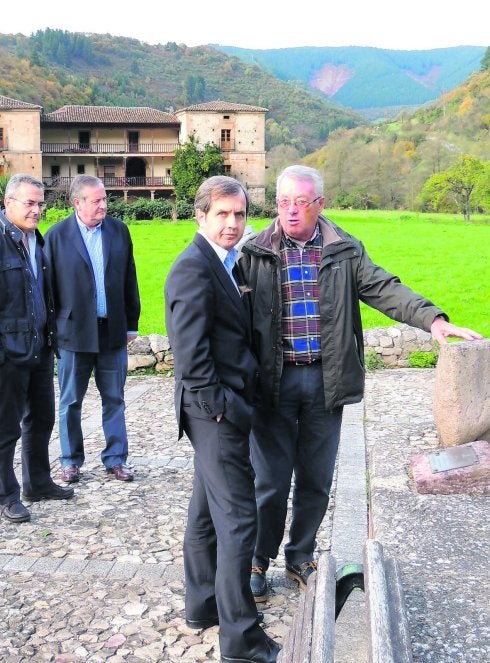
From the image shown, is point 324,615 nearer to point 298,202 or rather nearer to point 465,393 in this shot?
point 298,202

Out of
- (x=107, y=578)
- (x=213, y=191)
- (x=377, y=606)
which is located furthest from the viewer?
(x=107, y=578)

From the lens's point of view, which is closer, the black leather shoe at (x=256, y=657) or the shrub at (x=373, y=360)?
the black leather shoe at (x=256, y=657)

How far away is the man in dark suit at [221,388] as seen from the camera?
10.4 feet

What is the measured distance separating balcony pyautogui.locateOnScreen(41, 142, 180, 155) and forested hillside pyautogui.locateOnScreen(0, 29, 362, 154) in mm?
40590

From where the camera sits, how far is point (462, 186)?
56844mm

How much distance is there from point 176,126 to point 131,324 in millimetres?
58959

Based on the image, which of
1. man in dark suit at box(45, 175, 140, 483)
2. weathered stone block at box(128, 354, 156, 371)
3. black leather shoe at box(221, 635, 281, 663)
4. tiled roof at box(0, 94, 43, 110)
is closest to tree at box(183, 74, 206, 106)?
tiled roof at box(0, 94, 43, 110)

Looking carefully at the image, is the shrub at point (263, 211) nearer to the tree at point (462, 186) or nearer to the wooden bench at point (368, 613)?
the tree at point (462, 186)

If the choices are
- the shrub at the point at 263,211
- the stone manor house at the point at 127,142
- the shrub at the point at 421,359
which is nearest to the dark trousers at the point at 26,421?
the shrub at the point at 421,359

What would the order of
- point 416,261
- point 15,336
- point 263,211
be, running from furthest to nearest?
point 263,211, point 416,261, point 15,336

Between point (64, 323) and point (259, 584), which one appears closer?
point (259, 584)

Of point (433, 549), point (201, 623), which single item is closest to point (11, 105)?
point (201, 623)

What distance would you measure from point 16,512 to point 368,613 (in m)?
3.34

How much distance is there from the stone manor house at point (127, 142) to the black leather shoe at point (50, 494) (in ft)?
180
